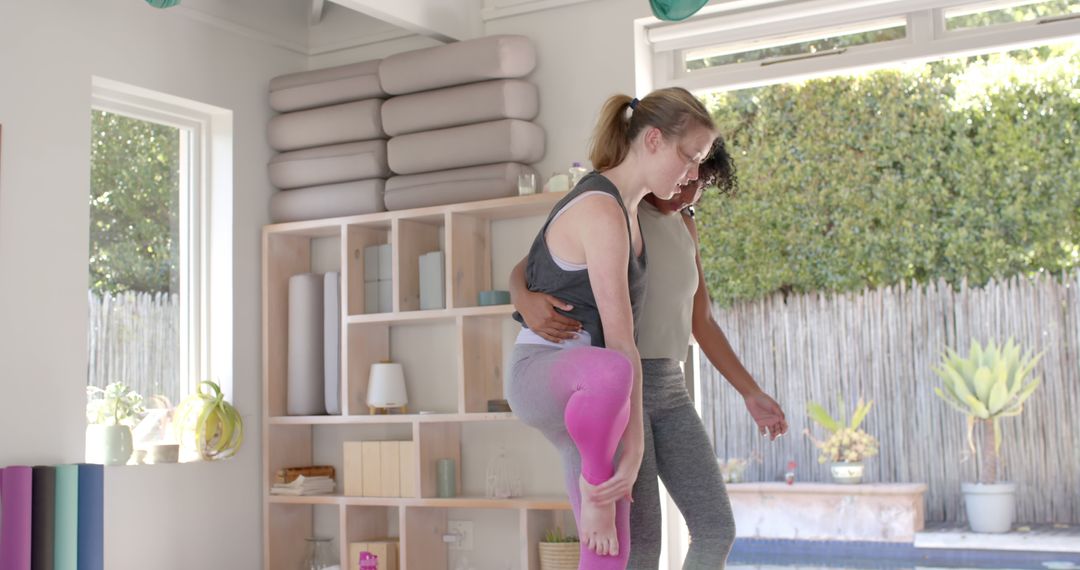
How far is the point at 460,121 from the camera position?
4.08 meters

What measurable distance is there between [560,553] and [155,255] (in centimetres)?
194

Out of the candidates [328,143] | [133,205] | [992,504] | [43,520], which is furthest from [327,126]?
[992,504]

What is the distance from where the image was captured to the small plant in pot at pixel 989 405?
23.5 ft

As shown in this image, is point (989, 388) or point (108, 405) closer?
point (108, 405)

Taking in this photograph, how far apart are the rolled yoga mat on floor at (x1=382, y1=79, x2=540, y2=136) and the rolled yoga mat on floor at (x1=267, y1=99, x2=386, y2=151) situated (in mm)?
71

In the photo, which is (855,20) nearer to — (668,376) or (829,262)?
(668,376)

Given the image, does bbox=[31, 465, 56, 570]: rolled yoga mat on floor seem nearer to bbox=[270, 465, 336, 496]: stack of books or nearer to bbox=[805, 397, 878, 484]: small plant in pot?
bbox=[270, 465, 336, 496]: stack of books

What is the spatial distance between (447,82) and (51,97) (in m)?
1.37

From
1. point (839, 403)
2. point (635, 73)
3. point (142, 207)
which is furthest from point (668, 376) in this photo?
point (839, 403)

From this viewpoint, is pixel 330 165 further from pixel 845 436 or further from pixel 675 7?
pixel 845 436

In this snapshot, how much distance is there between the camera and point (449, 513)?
14.0ft

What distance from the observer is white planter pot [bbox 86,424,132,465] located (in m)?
3.82

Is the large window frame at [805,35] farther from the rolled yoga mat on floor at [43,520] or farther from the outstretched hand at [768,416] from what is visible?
the rolled yoga mat on floor at [43,520]

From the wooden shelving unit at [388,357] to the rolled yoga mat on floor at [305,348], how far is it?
62 millimetres
